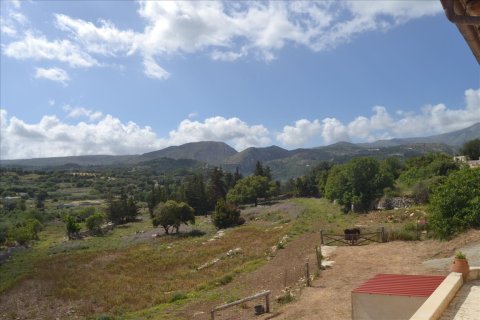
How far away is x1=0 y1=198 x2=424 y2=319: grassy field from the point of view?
2569 cm

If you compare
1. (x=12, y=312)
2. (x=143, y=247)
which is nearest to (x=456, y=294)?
(x=12, y=312)

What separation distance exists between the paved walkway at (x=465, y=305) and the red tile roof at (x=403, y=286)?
42.7 inches

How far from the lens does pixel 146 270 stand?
124 ft

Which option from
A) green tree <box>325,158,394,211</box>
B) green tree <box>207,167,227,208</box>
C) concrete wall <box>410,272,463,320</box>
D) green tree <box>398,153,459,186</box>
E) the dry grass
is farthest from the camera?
green tree <box>207,167,227,208</box>

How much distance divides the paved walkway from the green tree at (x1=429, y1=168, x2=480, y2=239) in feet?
53.8

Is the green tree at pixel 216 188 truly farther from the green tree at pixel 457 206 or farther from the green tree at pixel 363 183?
the green tree at pixel 457 206

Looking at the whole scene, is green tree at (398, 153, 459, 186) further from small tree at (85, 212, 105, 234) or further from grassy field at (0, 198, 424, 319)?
small tree at (85, 212, 105, 234)

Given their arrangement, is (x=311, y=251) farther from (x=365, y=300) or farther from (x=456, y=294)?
(x=456, y=294)

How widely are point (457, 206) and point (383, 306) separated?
1786 cm

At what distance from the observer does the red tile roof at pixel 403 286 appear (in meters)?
12.5

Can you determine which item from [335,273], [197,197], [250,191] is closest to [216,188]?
[197,197]

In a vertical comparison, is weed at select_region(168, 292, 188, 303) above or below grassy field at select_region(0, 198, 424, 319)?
above

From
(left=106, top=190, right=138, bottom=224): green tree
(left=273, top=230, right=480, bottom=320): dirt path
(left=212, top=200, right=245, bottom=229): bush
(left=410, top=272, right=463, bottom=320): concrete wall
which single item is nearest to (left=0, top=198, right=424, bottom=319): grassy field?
(left=212, top=200, right=245, bottom=229): bush

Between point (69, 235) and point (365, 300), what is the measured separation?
242 feet
